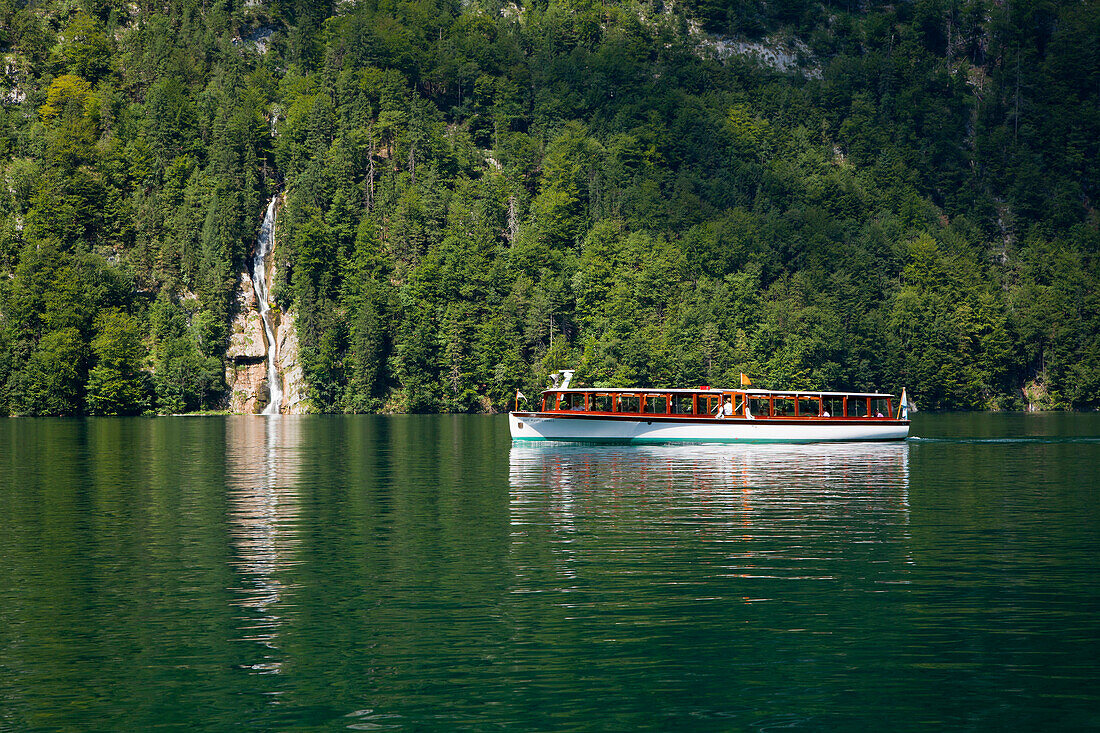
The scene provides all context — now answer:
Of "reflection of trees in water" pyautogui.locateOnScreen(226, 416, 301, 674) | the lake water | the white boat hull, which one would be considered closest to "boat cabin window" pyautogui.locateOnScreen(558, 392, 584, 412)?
the white boat hull

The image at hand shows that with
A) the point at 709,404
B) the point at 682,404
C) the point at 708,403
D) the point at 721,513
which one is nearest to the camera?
the point at 721,513

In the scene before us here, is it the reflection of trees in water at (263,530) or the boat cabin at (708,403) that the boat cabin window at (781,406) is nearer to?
the boat cabin at (708,403)

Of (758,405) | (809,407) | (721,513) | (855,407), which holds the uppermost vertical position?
(758,405)

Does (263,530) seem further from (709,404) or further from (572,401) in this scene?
(709,404)

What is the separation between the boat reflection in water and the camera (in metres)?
38.3

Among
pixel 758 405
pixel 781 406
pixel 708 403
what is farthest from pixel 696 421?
pixel 781 406

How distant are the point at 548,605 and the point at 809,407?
8424 centimetres

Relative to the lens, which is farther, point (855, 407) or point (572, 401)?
point (855, 407)

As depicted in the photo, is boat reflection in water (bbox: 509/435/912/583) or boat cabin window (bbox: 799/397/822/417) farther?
boat cabin window (bbox: 799/397/822/417)

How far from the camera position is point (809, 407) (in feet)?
367

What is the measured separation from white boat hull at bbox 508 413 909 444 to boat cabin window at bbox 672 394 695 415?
3.46 m

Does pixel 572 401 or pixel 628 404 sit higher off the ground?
A: pixel 572 401

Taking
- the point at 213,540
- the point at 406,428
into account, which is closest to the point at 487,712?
the point at 213,540

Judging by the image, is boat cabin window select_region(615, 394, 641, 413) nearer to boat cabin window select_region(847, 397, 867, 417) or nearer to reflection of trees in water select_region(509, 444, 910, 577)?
reflection of trees in water select_region(509, 444, 910, 577)
